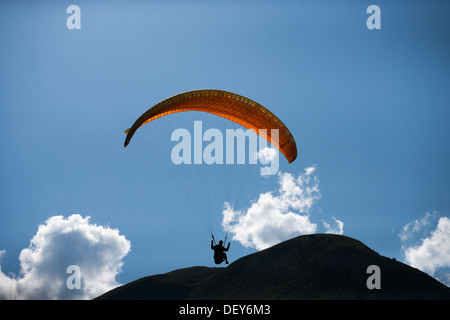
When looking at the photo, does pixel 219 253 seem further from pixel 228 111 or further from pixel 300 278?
pixel 300 278

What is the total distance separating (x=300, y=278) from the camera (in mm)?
60531

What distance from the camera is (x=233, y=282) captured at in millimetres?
64125

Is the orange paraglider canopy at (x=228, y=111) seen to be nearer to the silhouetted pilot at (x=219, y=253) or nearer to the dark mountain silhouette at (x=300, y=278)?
the silhouetted pilot at (x=219, y=253)

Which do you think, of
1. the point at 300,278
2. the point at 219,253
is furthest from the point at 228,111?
the point at 300,278

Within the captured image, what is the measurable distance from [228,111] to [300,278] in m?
44.6

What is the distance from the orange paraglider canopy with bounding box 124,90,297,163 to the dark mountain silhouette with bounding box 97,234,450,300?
36593 millimetres

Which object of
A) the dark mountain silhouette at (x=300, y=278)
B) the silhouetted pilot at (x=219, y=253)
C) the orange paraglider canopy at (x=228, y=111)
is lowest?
the dark mountain silhouette at (x=300, y=278)

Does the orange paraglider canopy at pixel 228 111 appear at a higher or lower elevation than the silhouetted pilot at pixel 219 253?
higher

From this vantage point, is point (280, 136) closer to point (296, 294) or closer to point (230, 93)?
point (230, 93)

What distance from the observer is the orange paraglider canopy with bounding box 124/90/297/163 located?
66.4ft

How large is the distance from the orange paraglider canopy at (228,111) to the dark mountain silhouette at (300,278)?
120 ft

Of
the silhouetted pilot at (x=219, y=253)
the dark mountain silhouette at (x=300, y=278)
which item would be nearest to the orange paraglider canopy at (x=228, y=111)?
the silhouetted pilot at (x=219, y=253)

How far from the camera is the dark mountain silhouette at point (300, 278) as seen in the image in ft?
177
